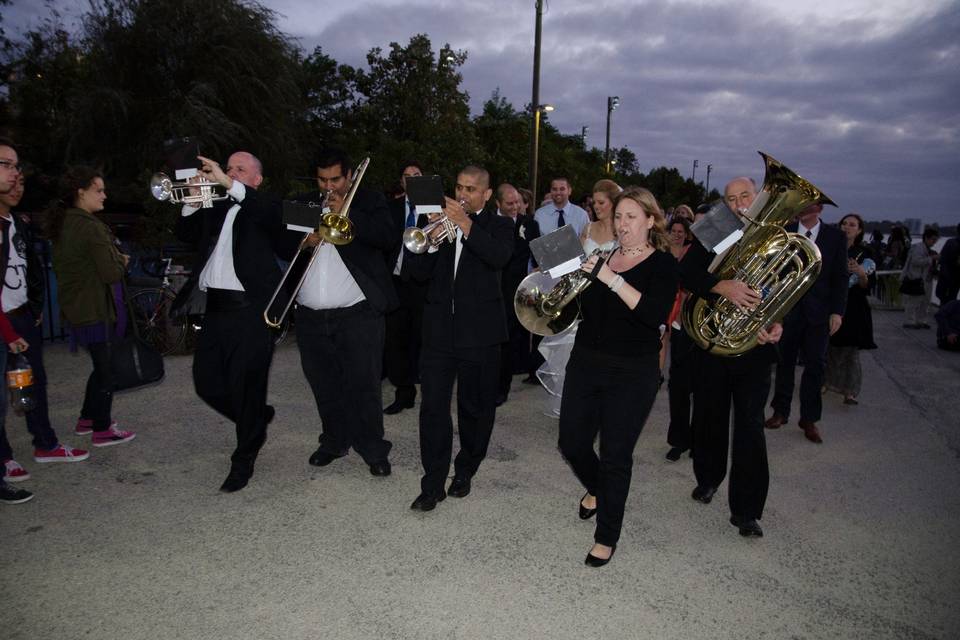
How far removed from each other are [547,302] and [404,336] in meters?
3.04

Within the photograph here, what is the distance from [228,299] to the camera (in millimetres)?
4395

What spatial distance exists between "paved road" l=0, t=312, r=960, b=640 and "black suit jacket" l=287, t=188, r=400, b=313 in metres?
1.35

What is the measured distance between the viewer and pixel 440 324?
13.8ft

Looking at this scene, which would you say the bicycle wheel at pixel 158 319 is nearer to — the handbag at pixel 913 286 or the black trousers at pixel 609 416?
the black trousers at pixel 609 416

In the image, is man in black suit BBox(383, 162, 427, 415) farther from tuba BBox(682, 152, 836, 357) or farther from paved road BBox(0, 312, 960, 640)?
tuba BBox(682, 152, 836, 357)

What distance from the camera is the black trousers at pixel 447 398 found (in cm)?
421

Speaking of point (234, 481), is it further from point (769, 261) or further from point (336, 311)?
point (769, 261)

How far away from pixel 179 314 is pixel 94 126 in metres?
12.2

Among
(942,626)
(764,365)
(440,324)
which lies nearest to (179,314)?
(440,324)

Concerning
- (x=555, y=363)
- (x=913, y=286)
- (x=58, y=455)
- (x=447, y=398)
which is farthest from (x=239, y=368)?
Answer: (x=913, y=286)

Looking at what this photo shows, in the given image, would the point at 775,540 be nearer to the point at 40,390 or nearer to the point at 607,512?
the point at 607,512

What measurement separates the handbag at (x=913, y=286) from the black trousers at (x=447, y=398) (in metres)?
11.5

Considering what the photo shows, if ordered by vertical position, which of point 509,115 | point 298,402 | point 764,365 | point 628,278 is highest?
point 509,115

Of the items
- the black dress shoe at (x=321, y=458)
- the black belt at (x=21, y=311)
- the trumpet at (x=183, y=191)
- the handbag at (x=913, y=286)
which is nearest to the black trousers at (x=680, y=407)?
the black dress shoe at (x=321, y=458)
